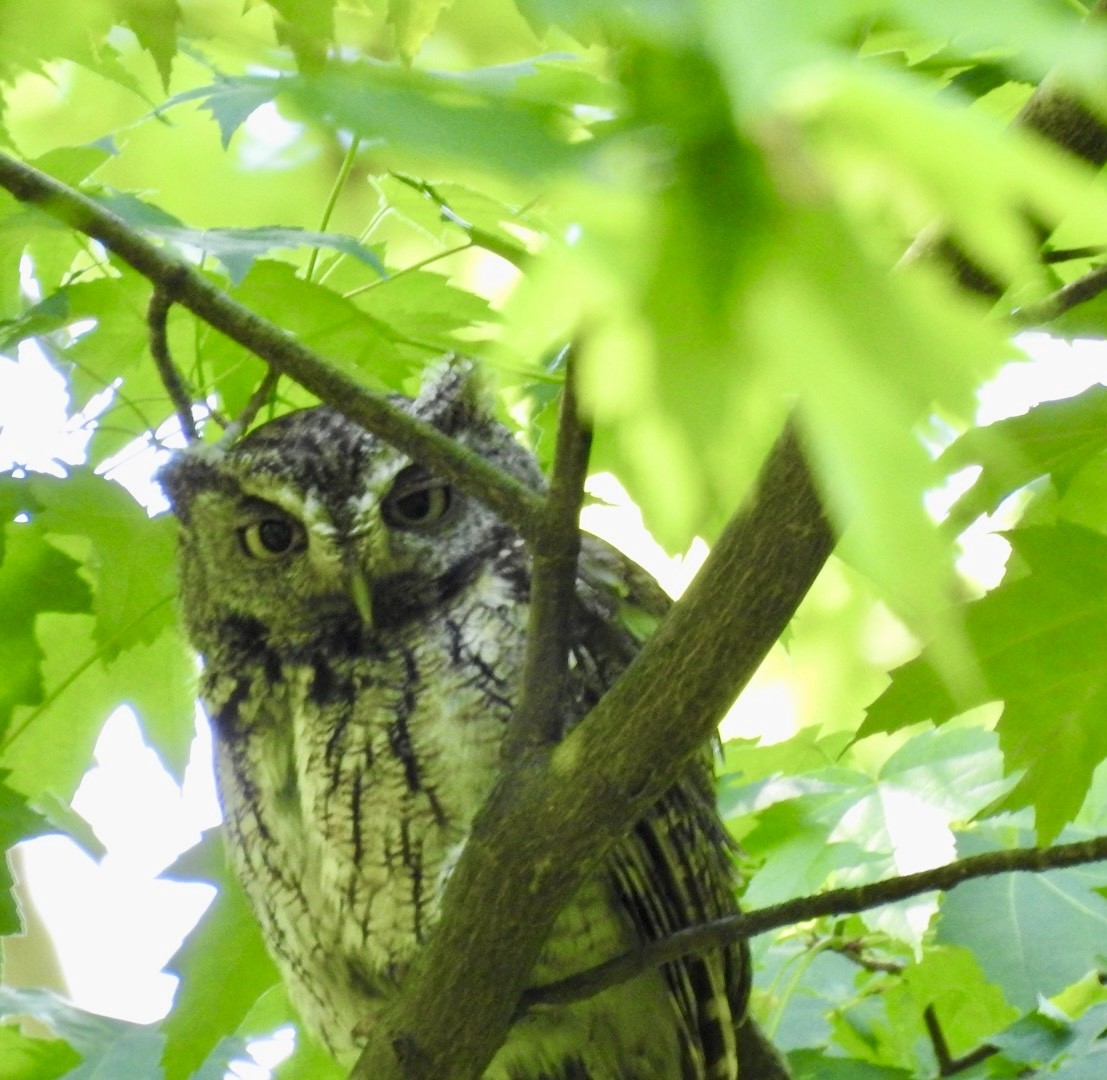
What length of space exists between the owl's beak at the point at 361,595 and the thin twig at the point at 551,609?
1.63ft

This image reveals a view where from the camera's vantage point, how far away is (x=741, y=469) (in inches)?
13.5

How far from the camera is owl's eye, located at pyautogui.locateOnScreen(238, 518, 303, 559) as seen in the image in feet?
5.42

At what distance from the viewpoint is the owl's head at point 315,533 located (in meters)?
1.59

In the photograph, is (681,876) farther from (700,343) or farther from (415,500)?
(700,343)

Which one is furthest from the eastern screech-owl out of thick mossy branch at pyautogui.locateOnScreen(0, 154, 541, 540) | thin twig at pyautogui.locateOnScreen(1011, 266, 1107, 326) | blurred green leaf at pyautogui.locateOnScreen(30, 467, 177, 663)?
thin twig at pyautogui.locateOnScreen(1011, 266, 1107, 326)

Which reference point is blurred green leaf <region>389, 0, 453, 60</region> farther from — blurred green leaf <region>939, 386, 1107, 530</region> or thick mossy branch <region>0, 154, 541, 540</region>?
blurred green leaf <region>939, 386, 1107, 530</region>

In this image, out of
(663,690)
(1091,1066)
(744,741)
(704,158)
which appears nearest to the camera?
(704,158)

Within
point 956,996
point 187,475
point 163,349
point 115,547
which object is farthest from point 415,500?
point 956,996

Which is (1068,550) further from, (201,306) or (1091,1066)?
(201,306)

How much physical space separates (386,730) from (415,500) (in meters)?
0.30

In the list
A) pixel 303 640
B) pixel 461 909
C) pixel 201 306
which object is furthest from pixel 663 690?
pixel 303 640

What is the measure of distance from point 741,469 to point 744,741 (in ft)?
4.93

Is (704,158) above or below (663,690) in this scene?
below

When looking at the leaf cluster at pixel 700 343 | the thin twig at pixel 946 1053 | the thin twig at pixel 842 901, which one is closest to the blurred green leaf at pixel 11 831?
the leaf cluster at pixel 700 343
